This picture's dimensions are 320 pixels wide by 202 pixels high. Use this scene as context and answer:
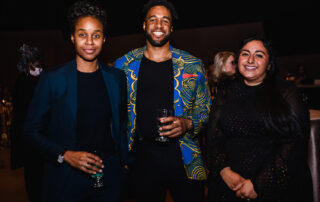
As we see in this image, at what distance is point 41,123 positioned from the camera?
1321 mm

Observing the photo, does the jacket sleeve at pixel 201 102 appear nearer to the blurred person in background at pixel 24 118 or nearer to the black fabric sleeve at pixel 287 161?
the black fabric sleeve at pixel 287 161

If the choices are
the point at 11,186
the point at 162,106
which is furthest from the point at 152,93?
the point at 11,186

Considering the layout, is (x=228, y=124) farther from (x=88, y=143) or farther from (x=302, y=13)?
(x=302, y=13)

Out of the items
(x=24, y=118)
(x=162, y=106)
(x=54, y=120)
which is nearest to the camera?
(x=54, y=120)

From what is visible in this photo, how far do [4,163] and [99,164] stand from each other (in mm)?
4232

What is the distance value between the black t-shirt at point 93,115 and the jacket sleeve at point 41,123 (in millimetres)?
161

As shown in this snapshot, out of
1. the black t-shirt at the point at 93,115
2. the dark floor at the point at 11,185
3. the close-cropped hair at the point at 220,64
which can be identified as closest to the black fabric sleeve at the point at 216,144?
the black t-shirt at the point at 93,115

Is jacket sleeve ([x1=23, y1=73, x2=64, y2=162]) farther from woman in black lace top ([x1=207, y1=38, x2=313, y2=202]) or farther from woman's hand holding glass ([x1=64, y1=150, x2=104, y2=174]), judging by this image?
woman in black lace top ([x1=207, y1=38, x2=313, y2=202])

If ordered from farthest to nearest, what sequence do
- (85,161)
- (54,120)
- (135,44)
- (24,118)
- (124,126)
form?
(135,44) → (24,118) → (124,126) → (54,120) → (85,161)

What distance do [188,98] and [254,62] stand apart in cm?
52

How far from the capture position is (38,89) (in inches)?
53.0

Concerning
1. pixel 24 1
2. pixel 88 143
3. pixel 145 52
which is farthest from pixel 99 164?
pixel 24 1

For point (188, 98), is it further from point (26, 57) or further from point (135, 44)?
point (135, 44)

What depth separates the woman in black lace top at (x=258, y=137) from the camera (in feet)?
4.66
